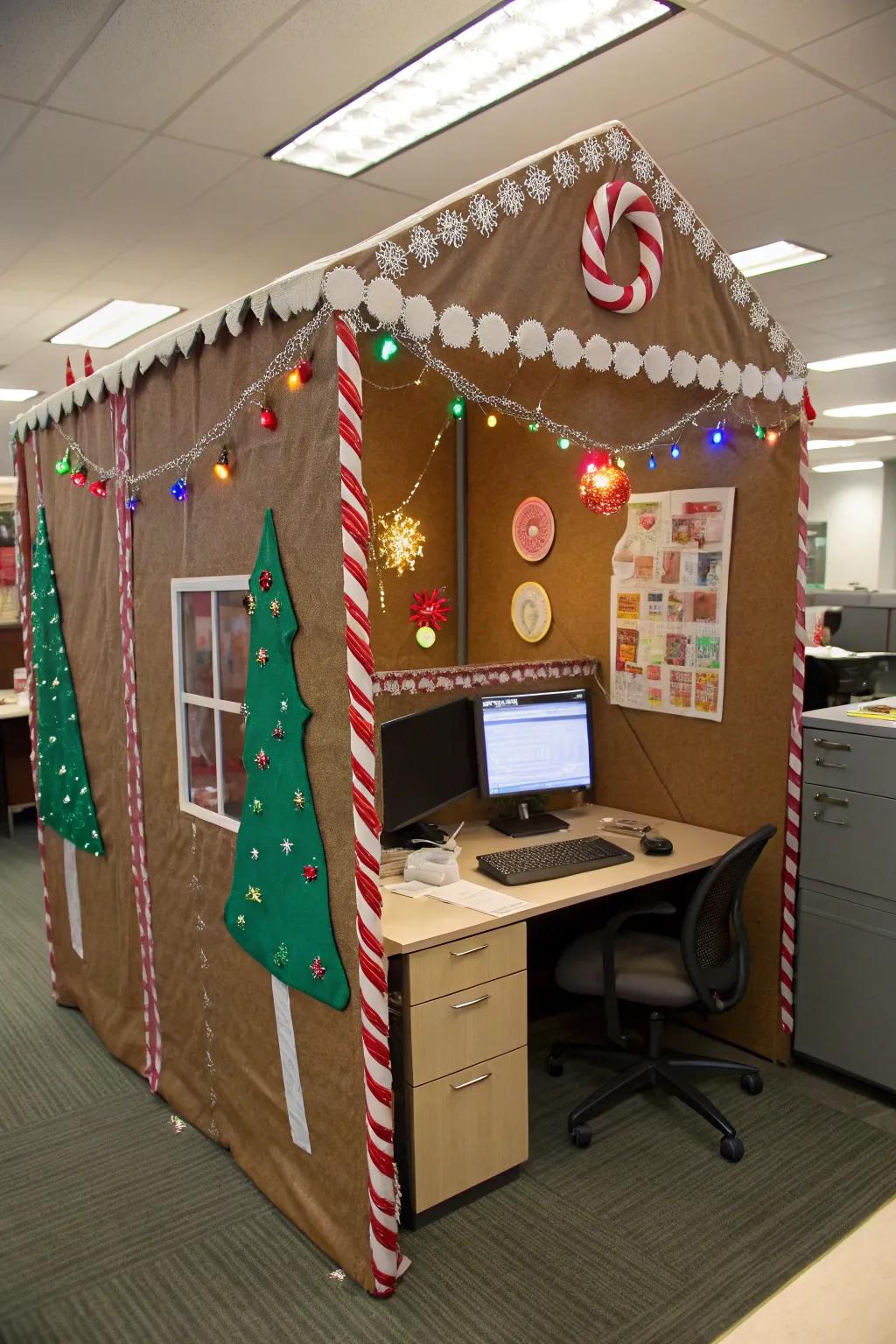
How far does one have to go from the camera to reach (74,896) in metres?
3.49

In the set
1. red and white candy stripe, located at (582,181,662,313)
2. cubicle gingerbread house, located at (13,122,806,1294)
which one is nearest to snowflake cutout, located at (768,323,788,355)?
cubicle gingerbread house, located at (13,122,806,1294)

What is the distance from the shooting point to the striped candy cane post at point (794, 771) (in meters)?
2.88

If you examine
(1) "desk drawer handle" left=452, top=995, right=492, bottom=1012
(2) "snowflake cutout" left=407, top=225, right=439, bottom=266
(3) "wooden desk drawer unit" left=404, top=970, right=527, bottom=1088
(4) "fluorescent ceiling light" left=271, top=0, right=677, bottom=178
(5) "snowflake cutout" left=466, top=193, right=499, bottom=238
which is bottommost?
(3) "wooden desk drawer unit" left=404, top=970, right=527, bottom=1088

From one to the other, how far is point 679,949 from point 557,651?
1215 mm

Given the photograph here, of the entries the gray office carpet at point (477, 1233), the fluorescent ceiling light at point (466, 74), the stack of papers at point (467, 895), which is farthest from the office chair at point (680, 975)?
the fluorescent ceiling light at point (466, 74)

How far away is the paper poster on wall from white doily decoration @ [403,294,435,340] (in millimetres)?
1421

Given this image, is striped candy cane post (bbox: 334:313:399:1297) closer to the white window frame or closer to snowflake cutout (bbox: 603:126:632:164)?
the white window frame

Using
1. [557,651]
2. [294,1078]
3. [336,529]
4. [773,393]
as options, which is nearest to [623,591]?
[557,651]

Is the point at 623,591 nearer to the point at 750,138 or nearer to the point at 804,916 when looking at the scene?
the point at 804,916

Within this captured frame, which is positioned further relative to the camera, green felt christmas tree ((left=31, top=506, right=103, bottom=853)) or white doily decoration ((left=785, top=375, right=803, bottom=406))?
green felt christmas tree ((left=31, top=506, right=103, bottom=853))

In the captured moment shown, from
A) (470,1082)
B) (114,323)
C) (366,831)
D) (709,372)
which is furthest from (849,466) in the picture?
(366,831)

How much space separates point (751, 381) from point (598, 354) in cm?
62

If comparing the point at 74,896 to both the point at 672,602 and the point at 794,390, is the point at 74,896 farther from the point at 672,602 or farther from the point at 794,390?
the point at 794,390

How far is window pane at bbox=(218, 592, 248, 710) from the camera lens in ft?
7.88
